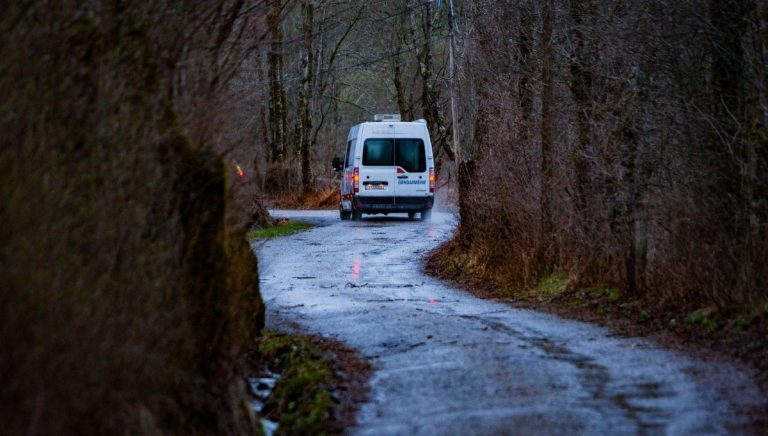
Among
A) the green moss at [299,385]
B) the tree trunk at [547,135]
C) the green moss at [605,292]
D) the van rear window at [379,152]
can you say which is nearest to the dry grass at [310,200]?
the van rear window at [379,152]

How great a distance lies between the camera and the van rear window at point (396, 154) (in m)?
31.8

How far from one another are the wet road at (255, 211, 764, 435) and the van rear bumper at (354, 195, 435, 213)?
52.6ft

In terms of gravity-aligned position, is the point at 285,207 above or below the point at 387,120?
below

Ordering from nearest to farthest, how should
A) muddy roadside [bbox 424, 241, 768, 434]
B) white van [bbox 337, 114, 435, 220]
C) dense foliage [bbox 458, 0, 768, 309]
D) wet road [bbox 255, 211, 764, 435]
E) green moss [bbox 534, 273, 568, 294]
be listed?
wet road [bbox 255, 211, 764, 435], muddy roadside [bbox 424, 241, 768, 434], dense foliage [bbox 458, 0, 768, 309], green moss [bbox 534, 273, 568, 294], white van [bbox 337, 114, 435, 220]

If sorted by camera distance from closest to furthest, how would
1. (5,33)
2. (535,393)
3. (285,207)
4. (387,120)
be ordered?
(5,33) < (535,393) < (387,120) < (285,207)

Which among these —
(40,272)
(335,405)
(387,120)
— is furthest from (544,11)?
(387,120)

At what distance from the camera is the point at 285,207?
45.5m

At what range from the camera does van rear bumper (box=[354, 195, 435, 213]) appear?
3216cm

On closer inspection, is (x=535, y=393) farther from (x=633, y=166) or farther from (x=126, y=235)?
(x=633, y=166)

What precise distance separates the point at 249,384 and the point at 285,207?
35846 mm

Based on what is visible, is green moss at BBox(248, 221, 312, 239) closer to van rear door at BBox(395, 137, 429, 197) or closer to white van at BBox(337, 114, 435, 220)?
white van at BBox(337, 114, 435, 220)

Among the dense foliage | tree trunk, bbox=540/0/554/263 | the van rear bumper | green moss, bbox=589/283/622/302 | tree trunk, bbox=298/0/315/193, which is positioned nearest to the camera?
the dense foliage

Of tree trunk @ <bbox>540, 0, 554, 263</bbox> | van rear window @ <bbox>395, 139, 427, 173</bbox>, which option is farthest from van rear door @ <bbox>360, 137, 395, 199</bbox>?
tree trunk @ <bbox>540, 0, 554, 263</bbox>

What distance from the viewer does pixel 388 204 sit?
106 feet
